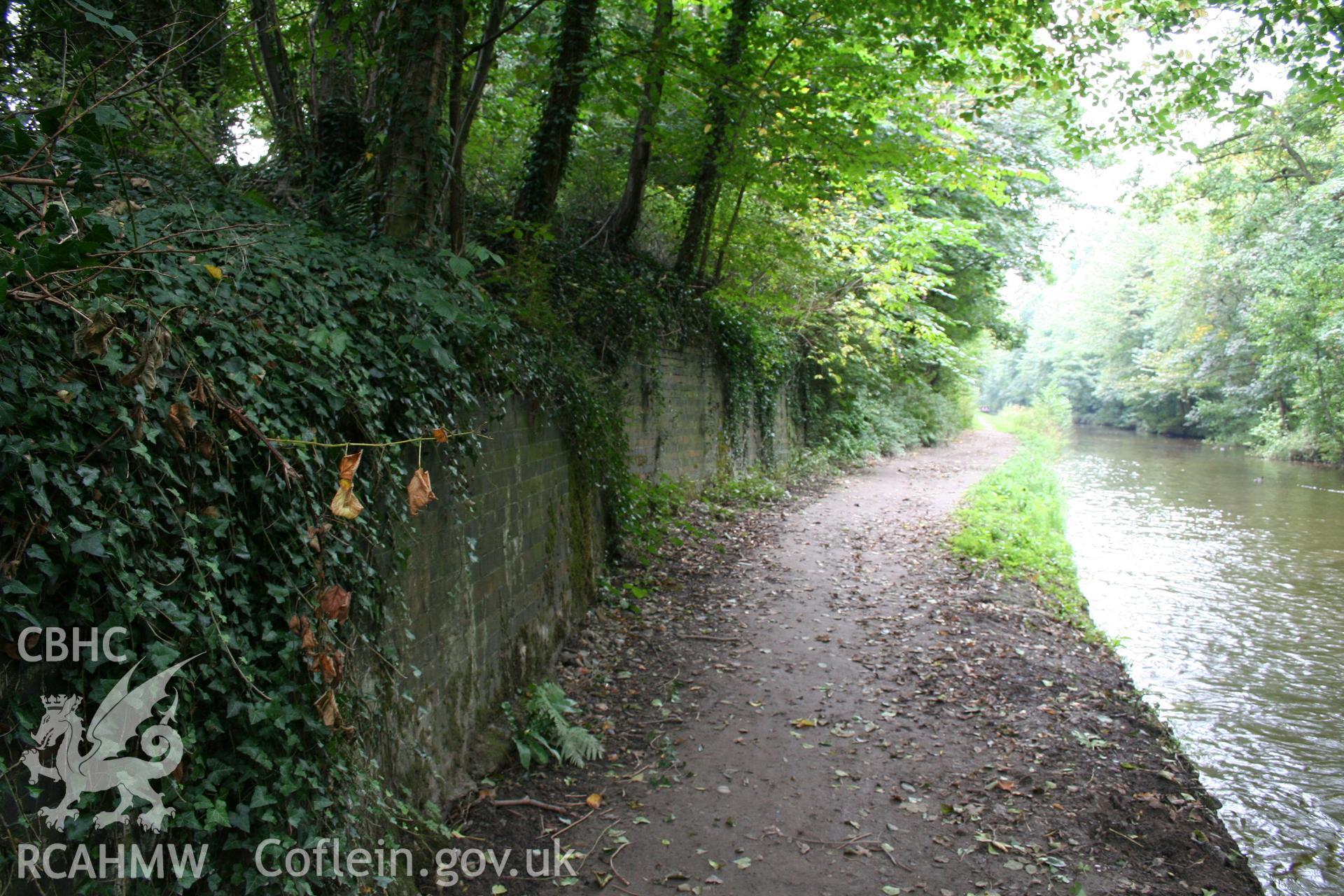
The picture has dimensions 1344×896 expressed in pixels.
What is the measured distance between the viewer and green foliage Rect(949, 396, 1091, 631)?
9.68 m

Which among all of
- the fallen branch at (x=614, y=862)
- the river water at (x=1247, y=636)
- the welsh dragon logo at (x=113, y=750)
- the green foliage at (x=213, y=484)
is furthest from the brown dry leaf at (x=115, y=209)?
the river water at (x=1247, y=636)

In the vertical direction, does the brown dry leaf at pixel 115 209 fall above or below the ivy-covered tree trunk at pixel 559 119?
below

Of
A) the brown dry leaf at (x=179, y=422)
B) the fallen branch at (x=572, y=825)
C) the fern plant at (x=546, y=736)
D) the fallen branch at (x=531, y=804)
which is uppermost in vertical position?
the brown dry leaf at (x=179, y=422)

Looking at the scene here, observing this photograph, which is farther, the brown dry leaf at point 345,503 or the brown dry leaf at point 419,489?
the brown dry leaf at point 419,489

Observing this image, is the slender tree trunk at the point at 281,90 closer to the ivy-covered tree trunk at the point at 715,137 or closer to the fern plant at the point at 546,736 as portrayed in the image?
the ivy-covered tree trunk at the point at 715,137

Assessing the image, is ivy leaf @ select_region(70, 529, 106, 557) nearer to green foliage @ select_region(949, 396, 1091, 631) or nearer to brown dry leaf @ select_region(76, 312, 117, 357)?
brown dry leaf @ select_region(76, 312, 117, 357)

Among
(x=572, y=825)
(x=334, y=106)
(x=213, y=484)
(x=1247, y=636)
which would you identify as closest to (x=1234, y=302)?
(x=1247, y=636)

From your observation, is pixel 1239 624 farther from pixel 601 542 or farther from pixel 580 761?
pixel 580 761

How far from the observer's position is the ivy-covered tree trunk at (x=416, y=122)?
5.40 meters

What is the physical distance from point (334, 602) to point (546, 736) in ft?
8.13

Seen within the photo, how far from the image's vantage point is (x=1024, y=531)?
1190cm

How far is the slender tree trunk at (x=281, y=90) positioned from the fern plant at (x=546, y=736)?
510 cm

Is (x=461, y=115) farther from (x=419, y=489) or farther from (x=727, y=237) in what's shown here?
(x=727, y=237)

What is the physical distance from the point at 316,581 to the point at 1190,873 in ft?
13.9
